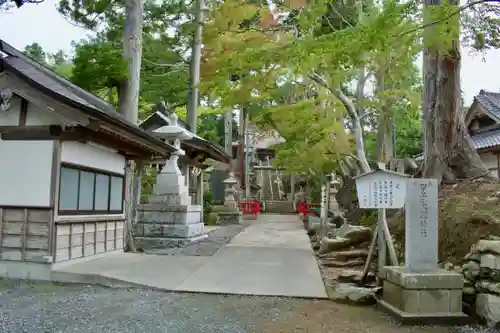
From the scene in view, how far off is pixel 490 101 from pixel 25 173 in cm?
1871

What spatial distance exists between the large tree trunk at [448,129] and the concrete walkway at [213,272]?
12.0 ft

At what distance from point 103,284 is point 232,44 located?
6375 millimetres

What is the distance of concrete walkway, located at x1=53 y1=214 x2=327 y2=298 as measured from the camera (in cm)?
675

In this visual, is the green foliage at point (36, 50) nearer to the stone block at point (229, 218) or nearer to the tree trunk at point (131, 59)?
the stone block at point (229, 218)

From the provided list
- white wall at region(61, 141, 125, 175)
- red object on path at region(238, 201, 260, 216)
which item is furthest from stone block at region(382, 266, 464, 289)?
red object on path at region(238, 201, 260, 216)

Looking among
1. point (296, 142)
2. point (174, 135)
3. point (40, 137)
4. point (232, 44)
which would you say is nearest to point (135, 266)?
point (40, 137)

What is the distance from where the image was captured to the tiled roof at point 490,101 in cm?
1805

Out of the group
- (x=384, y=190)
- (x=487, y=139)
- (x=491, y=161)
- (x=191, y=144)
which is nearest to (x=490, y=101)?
(x=487, y=139)

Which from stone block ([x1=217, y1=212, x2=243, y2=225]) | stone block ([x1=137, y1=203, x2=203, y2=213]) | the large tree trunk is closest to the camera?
the large tree trunk

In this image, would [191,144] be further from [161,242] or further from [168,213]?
[161,242]

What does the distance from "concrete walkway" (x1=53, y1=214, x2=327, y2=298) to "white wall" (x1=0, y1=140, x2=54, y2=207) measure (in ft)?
4.37

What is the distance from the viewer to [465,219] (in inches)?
283

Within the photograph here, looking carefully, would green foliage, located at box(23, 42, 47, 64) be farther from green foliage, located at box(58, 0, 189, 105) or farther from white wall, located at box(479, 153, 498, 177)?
white wall, located at box(479, 153, 498, 177)

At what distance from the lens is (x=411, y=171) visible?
1237 cm
